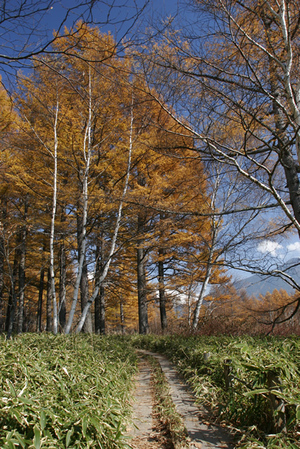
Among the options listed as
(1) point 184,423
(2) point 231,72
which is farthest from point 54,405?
(2) point 231,72

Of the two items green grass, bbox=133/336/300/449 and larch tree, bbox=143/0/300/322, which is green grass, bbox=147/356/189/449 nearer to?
green grass, bbox=133/336/300/449

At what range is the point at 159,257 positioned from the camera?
12.1 metres

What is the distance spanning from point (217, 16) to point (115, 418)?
4.38 m

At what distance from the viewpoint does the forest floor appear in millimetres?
2434

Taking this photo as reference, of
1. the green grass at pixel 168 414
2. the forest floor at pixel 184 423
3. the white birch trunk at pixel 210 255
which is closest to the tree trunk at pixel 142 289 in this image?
the white birch trunk at pixel 210 255

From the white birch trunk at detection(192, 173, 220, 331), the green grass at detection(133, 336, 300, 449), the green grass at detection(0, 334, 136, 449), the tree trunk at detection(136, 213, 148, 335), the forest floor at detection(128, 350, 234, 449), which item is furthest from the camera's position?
the tree trunk at detection(136, 213, 148, 335)

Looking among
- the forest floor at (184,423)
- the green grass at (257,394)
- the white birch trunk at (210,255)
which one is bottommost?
the forest floor at (184,423)

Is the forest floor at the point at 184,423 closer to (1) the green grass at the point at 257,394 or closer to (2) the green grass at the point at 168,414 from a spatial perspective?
(2) the green grass at the point at 168,414

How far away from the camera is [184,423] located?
2842mm

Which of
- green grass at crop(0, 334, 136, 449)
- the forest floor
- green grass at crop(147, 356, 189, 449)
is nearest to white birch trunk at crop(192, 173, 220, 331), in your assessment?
green grass at crop(147, 356, 189, 449)

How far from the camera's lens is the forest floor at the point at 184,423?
2434 millimetres

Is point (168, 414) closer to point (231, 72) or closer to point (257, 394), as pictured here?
point (257, 394)

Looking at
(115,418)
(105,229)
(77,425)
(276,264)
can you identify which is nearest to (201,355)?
(276,264)

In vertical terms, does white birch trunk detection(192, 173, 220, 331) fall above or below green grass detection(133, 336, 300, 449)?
above
